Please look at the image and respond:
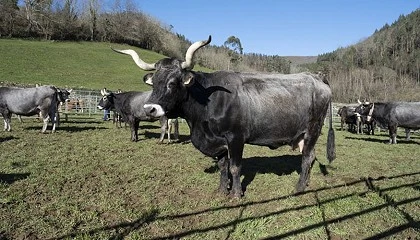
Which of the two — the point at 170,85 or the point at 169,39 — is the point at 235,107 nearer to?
the point at 170,85

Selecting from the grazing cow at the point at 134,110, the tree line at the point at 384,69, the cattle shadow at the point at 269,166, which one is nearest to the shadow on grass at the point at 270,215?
the cattle shadow at the point at 269,166

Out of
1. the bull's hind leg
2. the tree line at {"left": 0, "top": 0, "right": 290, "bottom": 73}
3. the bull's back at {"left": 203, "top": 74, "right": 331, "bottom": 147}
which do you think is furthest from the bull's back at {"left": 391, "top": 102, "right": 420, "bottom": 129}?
the tree line at {"left": 0, "top": 0, "right": 290, "bottom": 73}

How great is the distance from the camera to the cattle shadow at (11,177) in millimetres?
6822

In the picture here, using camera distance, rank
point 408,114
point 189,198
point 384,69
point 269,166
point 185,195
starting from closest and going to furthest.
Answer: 1. point 189,198
2. point 185,195
3. point 269,166
4. point 408,114
5. point 384,69

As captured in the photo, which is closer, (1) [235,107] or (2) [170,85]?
(2) [170,85]

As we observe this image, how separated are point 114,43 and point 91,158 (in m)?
68.2

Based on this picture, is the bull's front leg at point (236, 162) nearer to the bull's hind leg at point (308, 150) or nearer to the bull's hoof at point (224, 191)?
the bull's hoof at point (224, 191)

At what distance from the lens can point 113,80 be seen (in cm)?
5022

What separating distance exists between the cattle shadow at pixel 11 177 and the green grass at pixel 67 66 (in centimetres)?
3388

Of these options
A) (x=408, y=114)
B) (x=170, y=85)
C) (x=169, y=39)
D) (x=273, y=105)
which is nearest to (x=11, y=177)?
(x=170, y=85)

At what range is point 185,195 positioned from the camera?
6.40 m

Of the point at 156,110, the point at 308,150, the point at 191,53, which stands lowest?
the point at 308,150

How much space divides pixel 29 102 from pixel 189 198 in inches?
398

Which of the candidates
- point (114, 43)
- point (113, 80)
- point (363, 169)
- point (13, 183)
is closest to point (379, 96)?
point (113, 80)
